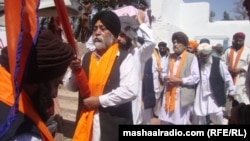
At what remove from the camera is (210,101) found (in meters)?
5.33

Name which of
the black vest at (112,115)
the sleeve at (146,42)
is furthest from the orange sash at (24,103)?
the sleeve at (146,42)

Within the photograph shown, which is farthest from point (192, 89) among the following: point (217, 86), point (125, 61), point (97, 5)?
point (97, 5)

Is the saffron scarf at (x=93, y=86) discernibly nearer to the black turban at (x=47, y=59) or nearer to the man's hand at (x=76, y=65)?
the man's hand at (x=76, y=65)

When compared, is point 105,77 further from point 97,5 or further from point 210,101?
point 97,5

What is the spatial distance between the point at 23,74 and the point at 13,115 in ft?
0.50

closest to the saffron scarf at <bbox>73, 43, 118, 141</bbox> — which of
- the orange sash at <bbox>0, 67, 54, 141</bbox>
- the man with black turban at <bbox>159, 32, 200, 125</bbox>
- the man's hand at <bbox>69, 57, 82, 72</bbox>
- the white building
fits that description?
the man's hand at <bbox>69, 57, 82, 72</bbox>

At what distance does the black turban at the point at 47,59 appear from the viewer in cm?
132

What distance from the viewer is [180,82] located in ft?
16.0

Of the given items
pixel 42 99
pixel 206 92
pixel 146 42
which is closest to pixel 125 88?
pixel 146 42

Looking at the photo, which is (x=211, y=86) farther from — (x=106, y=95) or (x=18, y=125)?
(x=18, y=125)

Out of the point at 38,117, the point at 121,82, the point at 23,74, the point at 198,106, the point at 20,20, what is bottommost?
the point at 198,106

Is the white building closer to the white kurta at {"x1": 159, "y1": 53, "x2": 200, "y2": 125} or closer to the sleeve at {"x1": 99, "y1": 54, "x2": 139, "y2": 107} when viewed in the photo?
the white kurta at {"x1": 159, "y1": 53, "x2": 200, "y2": 125}

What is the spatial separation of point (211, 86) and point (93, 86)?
117 inches

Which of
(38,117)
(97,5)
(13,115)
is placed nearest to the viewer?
(13,115)
